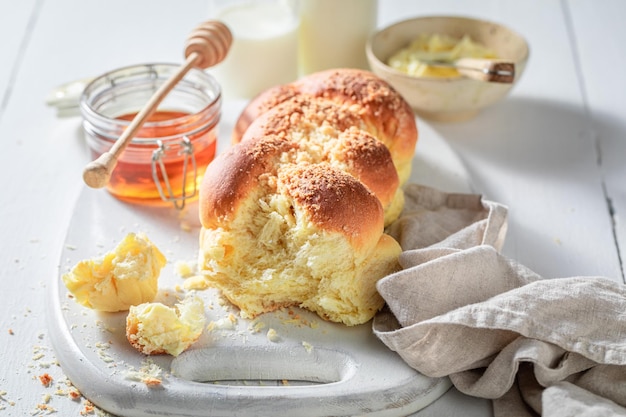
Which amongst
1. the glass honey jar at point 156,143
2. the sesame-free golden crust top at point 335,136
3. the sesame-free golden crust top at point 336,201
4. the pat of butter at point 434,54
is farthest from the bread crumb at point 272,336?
the pat of butter at point 434,54

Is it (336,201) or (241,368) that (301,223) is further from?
(241,368)

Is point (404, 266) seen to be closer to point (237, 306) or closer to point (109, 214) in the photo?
point (237, 306)

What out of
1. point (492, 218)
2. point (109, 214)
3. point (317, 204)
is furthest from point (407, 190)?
point (109, 214)

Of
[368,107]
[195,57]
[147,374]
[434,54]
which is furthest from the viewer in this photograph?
[434,54]

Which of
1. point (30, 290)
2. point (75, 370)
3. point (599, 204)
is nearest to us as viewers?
point (75, 370)

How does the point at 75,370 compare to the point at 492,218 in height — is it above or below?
below

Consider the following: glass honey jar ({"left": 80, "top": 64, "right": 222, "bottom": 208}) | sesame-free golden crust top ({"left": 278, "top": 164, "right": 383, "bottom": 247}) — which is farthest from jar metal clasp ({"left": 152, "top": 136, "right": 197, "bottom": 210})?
sesame-free golden crust top ({"left": 278, "top": 164, "right": 383, "bottom": 247})

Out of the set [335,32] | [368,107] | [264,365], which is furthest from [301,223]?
[335,32]
